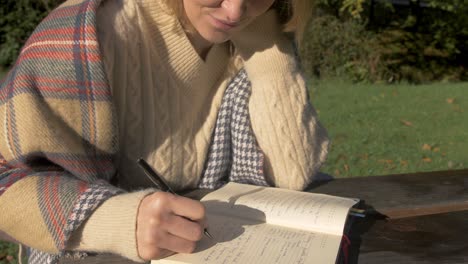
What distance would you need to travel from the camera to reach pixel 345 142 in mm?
4715

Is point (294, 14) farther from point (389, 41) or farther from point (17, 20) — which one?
point (389, 41)

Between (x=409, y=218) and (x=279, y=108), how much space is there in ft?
1.83

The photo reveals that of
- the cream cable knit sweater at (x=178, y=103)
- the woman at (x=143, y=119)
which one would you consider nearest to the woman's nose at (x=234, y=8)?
the woman at (x=143, y=119)

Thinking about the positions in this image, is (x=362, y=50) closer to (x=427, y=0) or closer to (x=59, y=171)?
(x=427, y=0)

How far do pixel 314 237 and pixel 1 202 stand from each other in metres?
0.70

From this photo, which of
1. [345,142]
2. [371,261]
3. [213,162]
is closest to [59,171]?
[213,162]

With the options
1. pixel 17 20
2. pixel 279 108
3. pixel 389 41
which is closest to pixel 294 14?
pixel 279 108

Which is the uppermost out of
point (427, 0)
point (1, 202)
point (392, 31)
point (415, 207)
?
point (1, 202)

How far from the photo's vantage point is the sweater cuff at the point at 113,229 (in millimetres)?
1107

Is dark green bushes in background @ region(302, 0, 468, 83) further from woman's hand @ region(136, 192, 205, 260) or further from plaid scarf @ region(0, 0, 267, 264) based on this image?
woman's hand @ region(136, 192, 205, 260)

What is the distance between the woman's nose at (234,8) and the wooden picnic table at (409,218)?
1.77 feet

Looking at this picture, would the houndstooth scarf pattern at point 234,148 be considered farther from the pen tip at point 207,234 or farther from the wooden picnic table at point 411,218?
the pen tip at point 207,234

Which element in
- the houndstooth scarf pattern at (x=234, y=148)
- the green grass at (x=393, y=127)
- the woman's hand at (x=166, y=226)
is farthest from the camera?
the green grass at (x=393, y=127)

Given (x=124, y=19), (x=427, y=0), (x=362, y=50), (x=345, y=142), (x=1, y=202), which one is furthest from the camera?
(x=427, y=0)
